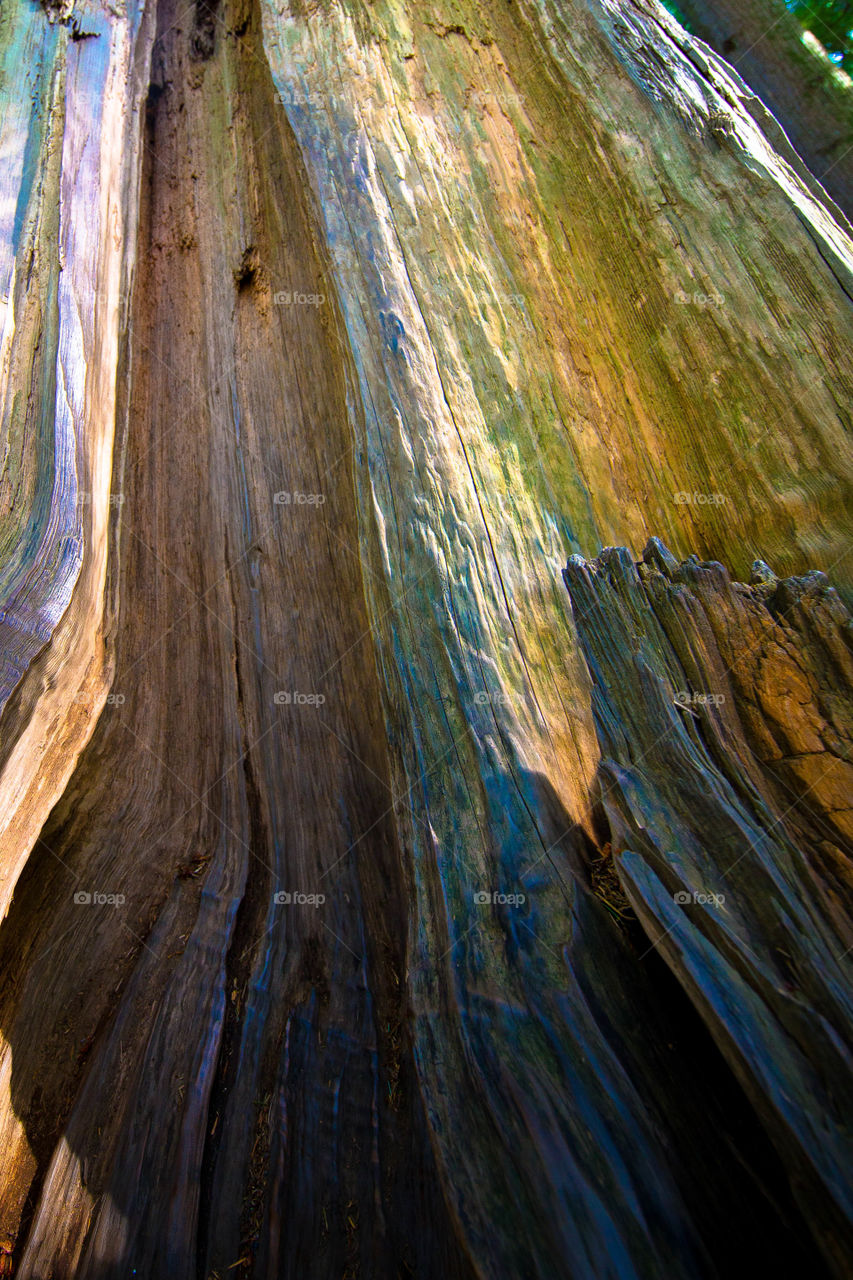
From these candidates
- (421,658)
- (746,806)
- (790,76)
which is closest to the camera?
(746,806)

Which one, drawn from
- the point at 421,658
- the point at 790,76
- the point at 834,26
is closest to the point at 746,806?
the point at 421,658

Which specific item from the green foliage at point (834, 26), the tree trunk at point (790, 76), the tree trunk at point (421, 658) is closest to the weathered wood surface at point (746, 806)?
the tree trunk at point (421, 658)

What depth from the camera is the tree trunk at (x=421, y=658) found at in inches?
68.1

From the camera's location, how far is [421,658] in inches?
97.7

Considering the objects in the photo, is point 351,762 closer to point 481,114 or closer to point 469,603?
point 469,603

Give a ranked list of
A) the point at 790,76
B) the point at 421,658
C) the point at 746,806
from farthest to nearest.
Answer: the point at 790,76, the point at 421,658, the point at 746,806

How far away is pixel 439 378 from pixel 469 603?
111 centimetres

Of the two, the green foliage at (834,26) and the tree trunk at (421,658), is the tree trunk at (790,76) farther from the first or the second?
the tree trunk at (421,658)

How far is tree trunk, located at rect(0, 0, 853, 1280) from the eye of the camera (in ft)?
5.68

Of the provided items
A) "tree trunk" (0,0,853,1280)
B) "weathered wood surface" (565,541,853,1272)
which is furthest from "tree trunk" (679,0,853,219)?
"weathered wood surface" (565,541,853,1272)

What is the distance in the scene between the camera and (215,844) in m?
2.67

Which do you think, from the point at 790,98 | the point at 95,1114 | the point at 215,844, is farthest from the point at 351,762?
the point at 790,98

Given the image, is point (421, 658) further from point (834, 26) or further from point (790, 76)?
point (834, 26)

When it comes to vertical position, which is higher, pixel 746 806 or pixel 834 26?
pixel 834 26
